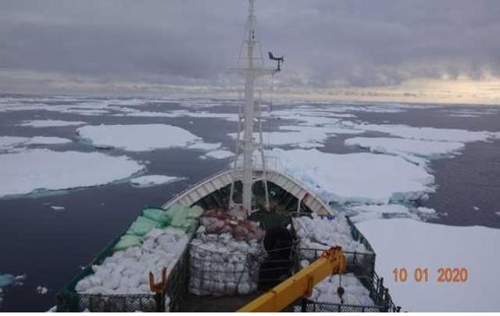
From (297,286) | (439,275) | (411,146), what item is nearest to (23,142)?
(411,146)

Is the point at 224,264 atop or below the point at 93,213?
atop

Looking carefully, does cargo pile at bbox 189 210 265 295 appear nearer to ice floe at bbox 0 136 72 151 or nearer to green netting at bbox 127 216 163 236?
green netting at bbox 127 216 163 236

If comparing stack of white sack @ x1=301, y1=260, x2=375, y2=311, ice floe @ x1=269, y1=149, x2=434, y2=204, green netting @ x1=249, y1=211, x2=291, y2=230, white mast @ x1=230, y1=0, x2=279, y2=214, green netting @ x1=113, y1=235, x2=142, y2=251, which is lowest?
ice floe @ x1=269, y1=149, x2=434, y2=204

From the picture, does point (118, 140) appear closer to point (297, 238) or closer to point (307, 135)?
point (307, 135)

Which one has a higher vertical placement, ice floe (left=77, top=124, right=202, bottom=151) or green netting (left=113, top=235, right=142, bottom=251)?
green netting (left=113, top=235, right=142, bottom=251)

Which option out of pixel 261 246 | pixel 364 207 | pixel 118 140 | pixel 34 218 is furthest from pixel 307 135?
pixel 261 246

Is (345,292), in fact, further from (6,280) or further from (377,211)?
(377,211)

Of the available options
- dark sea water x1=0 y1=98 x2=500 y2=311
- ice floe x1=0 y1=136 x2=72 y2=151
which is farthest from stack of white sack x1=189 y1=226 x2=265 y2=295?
ice floe x1=0 y1=136 x2=72 y2=151
